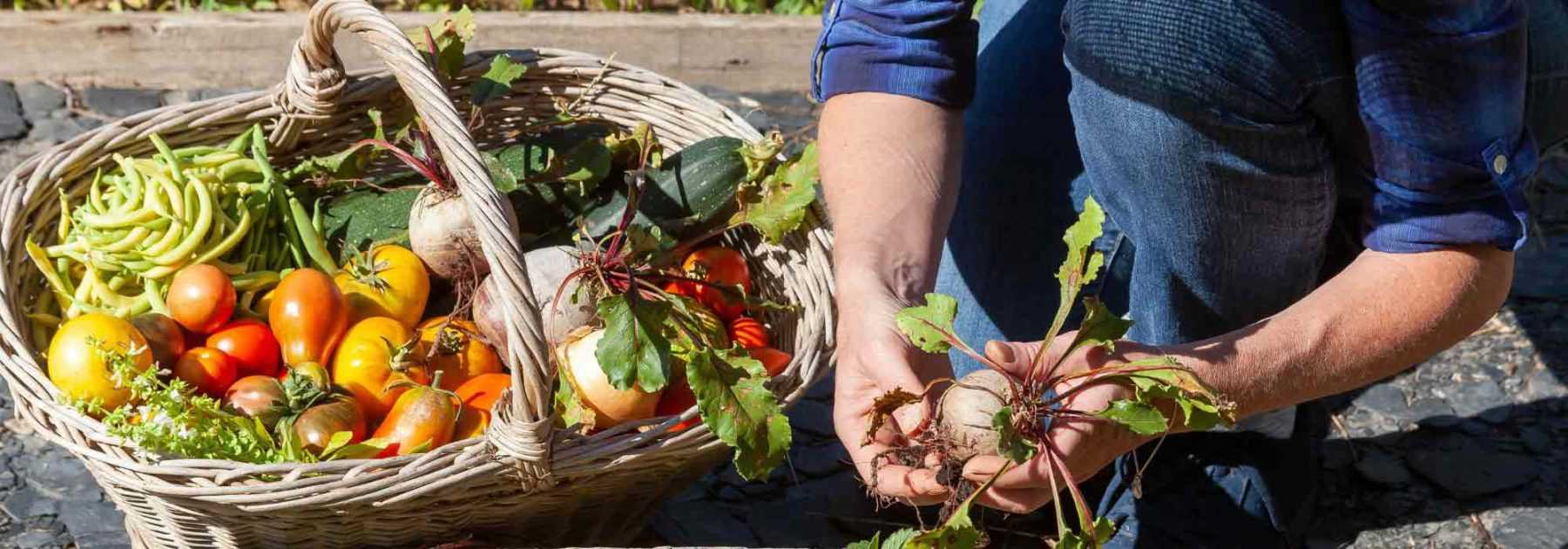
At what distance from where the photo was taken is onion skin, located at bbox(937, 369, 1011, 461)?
1.38m

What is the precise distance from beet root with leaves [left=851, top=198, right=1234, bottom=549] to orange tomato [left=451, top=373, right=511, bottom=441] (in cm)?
65

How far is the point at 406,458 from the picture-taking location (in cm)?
162

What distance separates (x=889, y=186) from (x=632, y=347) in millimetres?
363

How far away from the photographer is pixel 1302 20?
5.09 feet

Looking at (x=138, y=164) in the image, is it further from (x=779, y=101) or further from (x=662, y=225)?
(x=779, y=101)

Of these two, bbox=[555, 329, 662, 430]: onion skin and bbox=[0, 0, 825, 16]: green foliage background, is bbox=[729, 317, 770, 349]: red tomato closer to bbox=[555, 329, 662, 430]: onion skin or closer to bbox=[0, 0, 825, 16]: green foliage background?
bbox=[555, 329, 662, 430]: onion skin

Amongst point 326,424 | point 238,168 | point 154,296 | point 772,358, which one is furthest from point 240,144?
point 772,358

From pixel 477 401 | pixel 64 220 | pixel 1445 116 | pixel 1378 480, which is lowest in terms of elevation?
pixel 1378 480

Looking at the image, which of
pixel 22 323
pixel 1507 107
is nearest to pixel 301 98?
pixel 22 323

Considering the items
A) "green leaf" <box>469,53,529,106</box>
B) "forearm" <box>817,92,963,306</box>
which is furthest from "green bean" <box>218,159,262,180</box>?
"forearm" <box>817,92,963,306</box>

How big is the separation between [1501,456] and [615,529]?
1.47 m

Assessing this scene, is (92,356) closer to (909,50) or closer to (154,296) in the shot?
(154,296)

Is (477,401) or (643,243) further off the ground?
(643,243)

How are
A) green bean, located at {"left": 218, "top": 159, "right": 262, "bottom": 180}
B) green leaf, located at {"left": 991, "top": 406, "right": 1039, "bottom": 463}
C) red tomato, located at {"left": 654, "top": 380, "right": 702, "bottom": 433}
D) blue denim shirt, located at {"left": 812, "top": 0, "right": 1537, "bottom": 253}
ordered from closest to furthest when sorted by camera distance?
green leaf, located at {"left": 991, "top": 406, "right": 1039, "bottom": 463} → blue denim shirt, located at {"left": 812, "top": 0, "right": 1537, "bottom": 253} → red tomato, located at {"left": 654, "top": 380, "right": 702, "bottom": 433} → green bean, located at {"left": 218, "top": 159, "right": 262, "bottom": 180}
